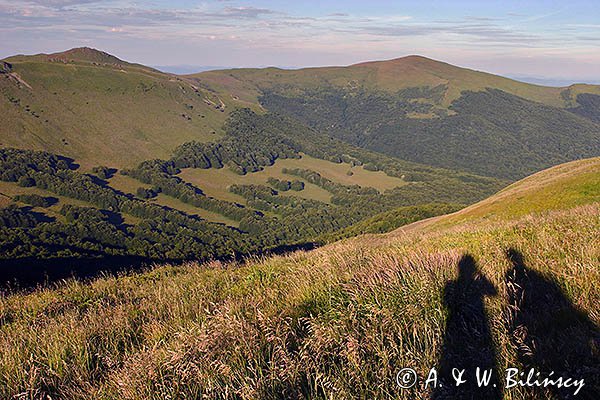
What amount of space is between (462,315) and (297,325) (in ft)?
6.14

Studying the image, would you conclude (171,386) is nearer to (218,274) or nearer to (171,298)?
(171,298)

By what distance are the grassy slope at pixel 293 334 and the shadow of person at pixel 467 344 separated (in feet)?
0.36

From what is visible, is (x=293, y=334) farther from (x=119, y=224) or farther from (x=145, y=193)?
(x=145, y=193)

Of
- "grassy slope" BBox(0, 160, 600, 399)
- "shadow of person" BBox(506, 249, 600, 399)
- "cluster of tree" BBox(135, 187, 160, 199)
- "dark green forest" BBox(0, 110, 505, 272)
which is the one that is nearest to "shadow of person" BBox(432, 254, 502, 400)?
"grassy slope" BBox(0, 160, 600, 399)

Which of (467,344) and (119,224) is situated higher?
(467,344)

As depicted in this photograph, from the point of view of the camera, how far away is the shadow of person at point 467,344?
3676mm

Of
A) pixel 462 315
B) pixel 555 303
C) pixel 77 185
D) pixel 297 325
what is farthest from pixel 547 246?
pixel 77 185

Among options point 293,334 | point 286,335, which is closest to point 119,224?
point 293,334

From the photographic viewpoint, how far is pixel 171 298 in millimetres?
6664

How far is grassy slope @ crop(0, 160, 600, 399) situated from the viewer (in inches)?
147

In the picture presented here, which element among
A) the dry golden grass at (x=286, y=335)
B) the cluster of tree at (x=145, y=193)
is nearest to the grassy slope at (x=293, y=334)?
the dry golden grass at (x=286, y=335)

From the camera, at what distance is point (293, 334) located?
4398 mm

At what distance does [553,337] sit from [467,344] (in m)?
0.85

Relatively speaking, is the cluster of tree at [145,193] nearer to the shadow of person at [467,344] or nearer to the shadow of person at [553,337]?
the shadow of person at [467,344]
